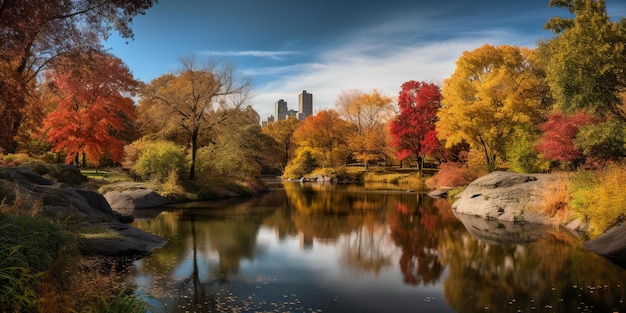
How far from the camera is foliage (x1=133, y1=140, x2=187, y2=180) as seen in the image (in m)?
30.6

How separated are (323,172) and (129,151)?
28868 millimetres

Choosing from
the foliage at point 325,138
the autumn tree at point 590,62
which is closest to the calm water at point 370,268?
the autumn tree at point 590,62

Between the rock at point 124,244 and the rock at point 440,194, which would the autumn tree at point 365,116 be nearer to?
the rock at point 440,194

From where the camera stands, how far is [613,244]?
536 inches

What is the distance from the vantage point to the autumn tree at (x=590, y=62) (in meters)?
19.5

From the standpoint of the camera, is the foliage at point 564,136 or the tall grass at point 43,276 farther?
the foliage at point 564,136

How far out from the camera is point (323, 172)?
5788 cm

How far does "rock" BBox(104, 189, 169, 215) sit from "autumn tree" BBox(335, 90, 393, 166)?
120ft

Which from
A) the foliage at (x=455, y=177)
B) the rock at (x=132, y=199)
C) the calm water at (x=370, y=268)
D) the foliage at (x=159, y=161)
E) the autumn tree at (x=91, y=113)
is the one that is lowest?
the calm water at (x=370, y=268)

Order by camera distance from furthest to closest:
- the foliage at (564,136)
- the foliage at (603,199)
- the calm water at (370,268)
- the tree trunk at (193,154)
Result: the tree trunk at (193,154) < the foliage at (564,136) < the foliage at (603,199) < the calm water at (370,268)

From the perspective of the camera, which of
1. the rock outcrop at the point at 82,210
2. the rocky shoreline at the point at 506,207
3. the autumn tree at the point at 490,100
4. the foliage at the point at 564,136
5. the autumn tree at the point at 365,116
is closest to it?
the rock outcrop at the point at 82,210

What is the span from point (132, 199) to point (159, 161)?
6.43 m

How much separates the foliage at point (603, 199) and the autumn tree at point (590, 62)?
4034 millimetres

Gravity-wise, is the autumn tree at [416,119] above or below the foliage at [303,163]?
above
